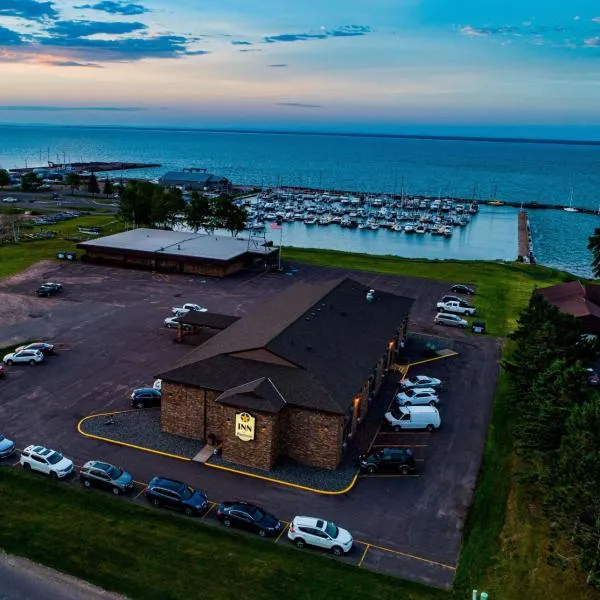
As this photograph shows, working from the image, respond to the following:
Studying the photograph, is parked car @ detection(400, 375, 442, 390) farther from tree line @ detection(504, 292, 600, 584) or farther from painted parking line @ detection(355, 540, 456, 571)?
painted parking line @ detection(355, 540, 456, 571)

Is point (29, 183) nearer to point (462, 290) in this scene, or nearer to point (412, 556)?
point (462, 290)

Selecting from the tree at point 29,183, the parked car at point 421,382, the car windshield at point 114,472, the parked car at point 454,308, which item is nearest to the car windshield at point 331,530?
the car windshield at point 114,472

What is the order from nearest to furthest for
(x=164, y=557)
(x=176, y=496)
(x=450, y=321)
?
(x=164, y=557) → (x=176, y=496) → (x=450, y=321)

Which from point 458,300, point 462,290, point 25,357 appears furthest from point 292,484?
point 462,290

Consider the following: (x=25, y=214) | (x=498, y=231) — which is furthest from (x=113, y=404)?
(x=498, y=231)

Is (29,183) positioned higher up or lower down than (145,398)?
higher up

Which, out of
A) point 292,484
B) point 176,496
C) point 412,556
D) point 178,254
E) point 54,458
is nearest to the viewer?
point 412,556
